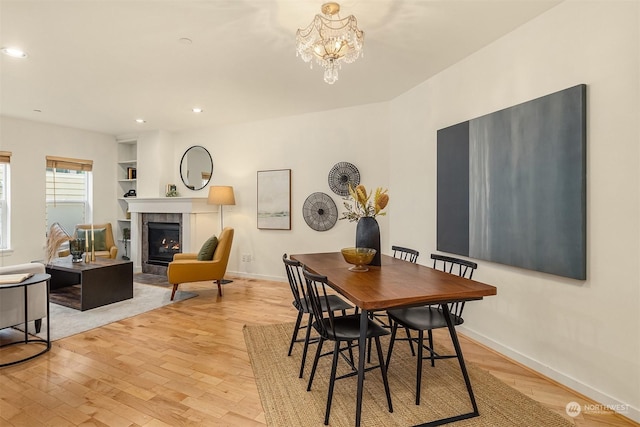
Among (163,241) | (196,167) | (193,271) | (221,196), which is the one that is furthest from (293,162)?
(163,241)

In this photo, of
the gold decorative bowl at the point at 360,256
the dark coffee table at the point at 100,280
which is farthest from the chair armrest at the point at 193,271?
the gold decorative bowl at the point at 360,256

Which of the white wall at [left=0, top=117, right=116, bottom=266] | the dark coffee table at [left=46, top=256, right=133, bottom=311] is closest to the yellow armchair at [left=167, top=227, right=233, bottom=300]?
the dark coffee table at [left=46, top=256, right=133, bottom=311]

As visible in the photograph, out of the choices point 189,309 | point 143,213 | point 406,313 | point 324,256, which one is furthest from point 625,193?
point 143,213

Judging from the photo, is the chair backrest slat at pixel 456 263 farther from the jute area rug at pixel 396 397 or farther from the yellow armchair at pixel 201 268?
the yellow armchair at pixel 201 268

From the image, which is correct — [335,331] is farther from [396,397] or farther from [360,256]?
[396,397]

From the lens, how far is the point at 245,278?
5.64 metres

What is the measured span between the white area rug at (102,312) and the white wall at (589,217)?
3727mm

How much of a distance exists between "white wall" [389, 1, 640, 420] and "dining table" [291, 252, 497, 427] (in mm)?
823

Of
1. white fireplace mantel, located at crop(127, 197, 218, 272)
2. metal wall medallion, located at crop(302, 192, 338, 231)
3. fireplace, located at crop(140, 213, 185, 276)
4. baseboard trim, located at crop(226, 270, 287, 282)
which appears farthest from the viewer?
fireplace, located at crop(140, 213, 185, 276)

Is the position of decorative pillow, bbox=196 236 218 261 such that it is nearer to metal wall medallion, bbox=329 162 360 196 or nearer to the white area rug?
the white area rug

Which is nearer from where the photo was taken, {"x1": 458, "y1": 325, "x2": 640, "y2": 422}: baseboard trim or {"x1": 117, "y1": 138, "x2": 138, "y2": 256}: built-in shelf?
{"x1": 458, "y1": 325, "x2": 640, "y2": 422}: baseboard trim

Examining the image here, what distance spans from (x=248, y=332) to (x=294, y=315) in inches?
27.0

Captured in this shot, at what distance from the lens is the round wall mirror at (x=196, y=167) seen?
19.9 feet

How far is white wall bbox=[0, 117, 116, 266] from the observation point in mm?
5246
